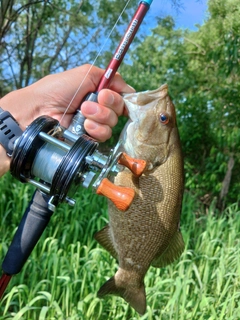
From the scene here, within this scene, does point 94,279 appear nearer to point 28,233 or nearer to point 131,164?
point 28,233

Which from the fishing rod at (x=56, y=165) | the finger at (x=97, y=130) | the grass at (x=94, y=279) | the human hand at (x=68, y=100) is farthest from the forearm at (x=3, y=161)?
the grass at (x=94, y=279)

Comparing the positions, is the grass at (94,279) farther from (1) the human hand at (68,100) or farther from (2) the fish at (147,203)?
(1) the human hand at (68,100)

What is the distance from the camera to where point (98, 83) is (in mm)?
1386

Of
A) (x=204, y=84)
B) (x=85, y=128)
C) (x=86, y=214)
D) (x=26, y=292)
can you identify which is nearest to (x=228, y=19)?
(x=85, y=128)

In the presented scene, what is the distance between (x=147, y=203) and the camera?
1.31 m

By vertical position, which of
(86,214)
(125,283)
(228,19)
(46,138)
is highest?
(228,19)

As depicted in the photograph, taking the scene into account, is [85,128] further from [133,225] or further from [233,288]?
[233,288]

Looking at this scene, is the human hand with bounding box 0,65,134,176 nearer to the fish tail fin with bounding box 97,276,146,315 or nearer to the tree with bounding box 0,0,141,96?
the fish tail fin with bounding box 97,276,146,315

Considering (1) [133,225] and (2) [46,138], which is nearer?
(2) [46,138]

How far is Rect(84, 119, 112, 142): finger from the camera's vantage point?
4.39 ft

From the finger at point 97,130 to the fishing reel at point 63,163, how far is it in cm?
22

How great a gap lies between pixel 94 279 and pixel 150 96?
1.35 m

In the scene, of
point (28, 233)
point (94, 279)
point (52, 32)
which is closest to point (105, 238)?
point (28, 233)

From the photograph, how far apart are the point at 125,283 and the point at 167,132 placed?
21.3 inches
